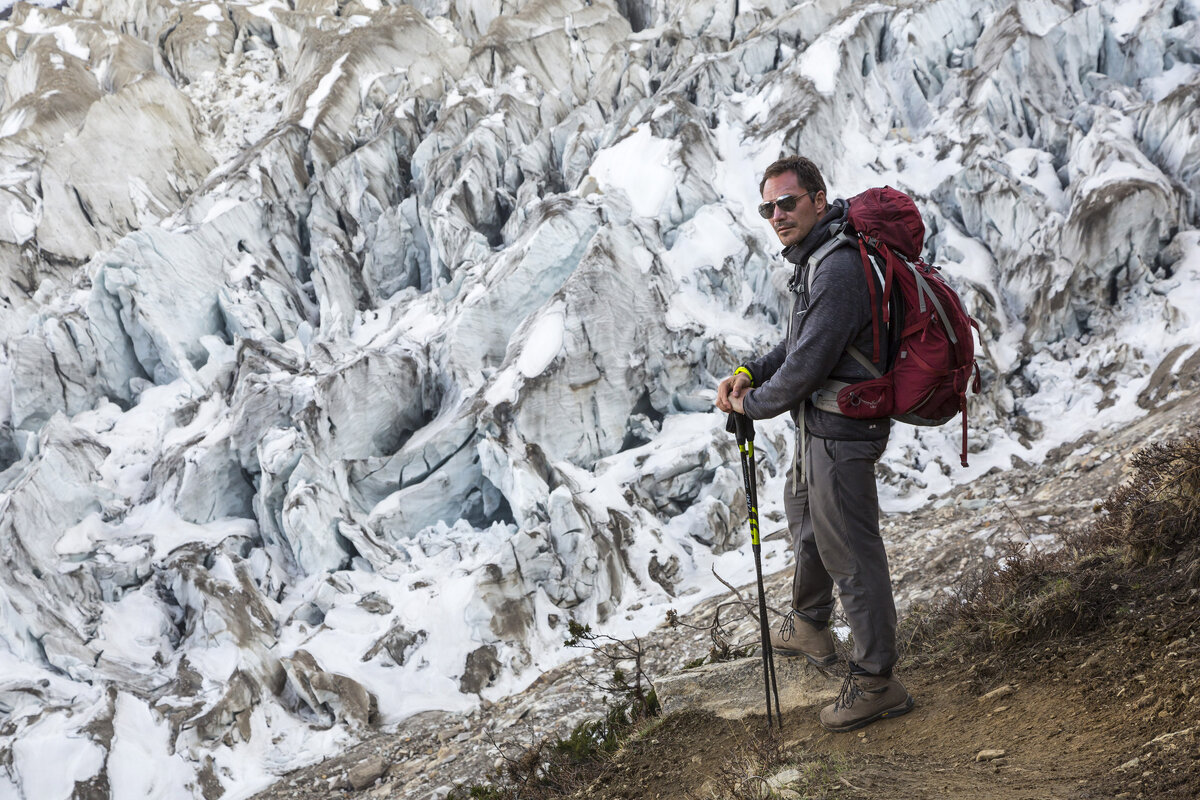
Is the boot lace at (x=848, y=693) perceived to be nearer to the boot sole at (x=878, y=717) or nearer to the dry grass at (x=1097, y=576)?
the boot sole at (x=878, y=717)

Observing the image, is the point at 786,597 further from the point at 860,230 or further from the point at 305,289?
the point at 305,289

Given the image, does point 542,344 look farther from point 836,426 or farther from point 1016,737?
point 1016,737

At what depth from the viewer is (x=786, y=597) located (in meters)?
8.83

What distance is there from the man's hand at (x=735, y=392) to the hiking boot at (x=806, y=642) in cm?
116

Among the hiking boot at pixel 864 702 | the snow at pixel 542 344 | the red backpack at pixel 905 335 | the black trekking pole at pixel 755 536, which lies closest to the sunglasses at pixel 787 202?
the red backpack at pixel 905 335

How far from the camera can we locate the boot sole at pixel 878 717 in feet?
9.91

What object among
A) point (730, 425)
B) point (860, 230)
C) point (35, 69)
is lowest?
point (730, 425)

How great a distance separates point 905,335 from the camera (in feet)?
9.32

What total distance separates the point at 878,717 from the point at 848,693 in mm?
154

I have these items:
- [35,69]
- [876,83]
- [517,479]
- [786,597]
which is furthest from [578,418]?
[35,69]

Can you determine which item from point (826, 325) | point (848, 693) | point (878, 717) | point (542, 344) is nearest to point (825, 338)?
point (826, 325)

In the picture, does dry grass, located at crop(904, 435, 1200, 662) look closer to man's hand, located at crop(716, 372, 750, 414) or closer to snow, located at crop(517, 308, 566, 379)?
man's hand, located at crop(716, 372, 750, 414)

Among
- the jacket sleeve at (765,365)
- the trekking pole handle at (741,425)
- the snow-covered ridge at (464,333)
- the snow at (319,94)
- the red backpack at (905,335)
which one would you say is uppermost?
the snow at (319,94)

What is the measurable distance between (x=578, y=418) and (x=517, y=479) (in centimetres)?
224
